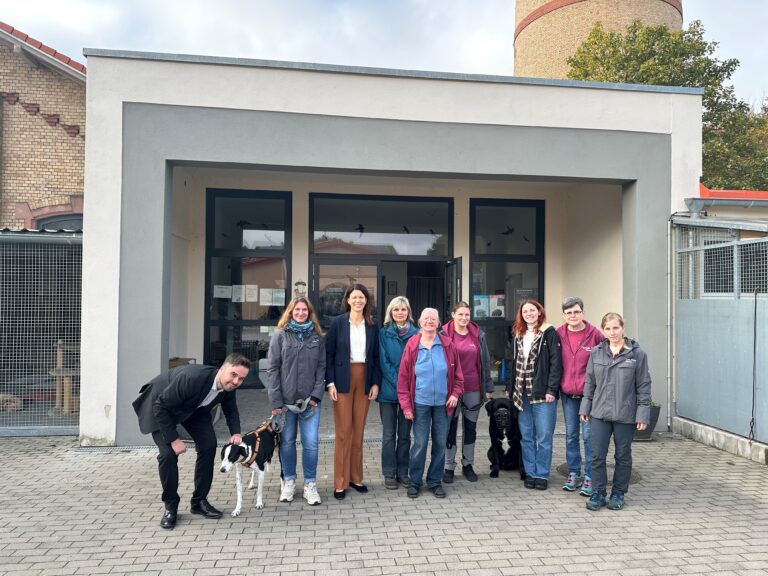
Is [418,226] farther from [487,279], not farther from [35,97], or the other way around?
[35,97]

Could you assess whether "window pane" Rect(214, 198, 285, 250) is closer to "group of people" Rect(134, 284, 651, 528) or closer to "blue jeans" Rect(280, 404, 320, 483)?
"group of people" Rect(134, 284, 651, 528)

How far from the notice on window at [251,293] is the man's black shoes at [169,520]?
17.9ft

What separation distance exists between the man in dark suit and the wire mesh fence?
17.8ft

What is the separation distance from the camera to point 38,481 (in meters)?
5.12

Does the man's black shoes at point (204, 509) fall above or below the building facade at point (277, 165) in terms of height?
below

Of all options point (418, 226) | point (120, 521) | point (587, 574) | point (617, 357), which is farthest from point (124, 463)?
point (418, 226)

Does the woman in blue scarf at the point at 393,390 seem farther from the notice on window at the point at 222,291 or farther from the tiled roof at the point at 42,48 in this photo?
the tiled roof at the point at 42,48

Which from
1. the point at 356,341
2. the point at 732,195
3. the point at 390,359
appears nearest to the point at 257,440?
the point at 356,341

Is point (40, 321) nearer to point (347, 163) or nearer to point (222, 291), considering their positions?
point (222, 291)

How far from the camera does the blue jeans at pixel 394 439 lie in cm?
489

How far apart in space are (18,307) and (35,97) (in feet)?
25.0

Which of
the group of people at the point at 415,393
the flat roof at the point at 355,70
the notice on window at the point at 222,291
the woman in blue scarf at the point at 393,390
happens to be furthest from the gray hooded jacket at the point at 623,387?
the notice on window at the point at 222,291

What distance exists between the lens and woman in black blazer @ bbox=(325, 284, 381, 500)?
4730 millimetres

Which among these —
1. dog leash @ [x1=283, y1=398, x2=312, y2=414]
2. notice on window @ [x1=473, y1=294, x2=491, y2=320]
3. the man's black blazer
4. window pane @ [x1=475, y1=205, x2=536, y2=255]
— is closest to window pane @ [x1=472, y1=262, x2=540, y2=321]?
notice on window @ [x1=473, y1=294, x2=491, y2=320]
